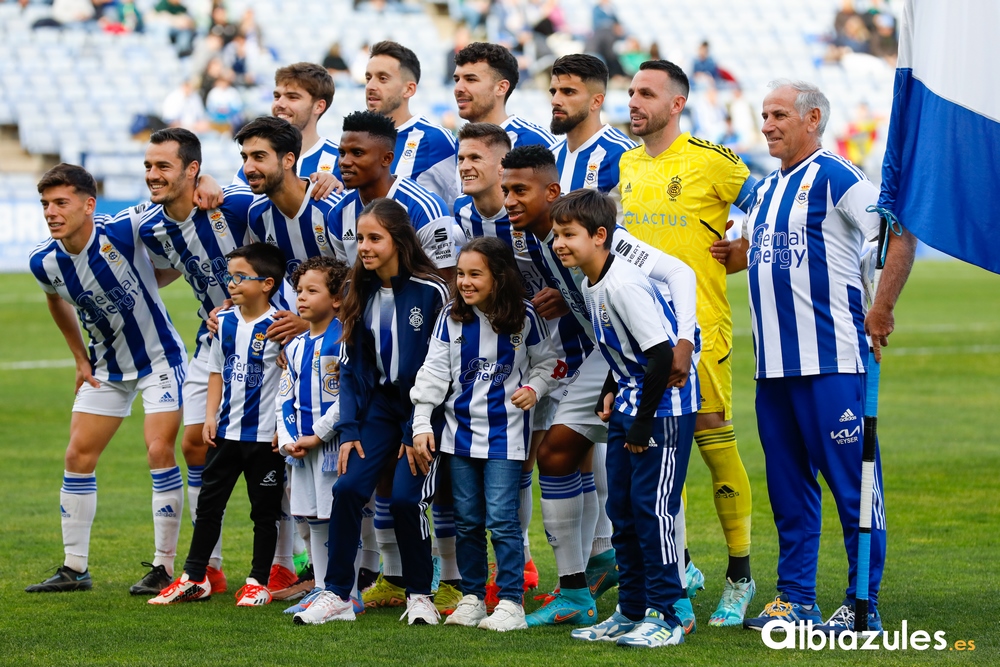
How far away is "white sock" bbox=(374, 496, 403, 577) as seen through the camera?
6145mm

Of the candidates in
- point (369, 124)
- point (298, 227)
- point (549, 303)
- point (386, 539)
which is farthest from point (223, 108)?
point (549, 303)

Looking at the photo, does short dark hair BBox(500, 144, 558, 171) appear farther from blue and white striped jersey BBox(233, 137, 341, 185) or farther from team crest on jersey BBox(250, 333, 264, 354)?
blue and white striped jersey BBox(233, 137, 341, 185)

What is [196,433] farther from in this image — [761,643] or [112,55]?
[112,55]

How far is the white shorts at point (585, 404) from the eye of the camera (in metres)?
5.88

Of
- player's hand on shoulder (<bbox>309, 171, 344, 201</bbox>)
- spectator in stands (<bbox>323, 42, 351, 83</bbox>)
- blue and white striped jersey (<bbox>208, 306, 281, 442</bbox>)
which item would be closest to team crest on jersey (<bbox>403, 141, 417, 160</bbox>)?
player's hand on shoulder (<bbox>309, 171, 344, 201</bbox>)

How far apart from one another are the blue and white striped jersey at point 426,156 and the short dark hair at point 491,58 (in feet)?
1.34

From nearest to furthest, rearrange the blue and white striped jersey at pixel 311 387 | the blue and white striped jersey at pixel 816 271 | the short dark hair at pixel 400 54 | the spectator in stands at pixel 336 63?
1. the blue and white striped jersey at pixel 816 271
2. the blue and white striped jersey at pixel 311 387
3. the short dark hair at pixel 400 54
4. the spectator in stands at pixel 336 63

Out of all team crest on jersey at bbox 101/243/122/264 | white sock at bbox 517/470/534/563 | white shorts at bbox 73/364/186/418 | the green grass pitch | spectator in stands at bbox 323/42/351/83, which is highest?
spectator in stands at bbox 323/42/351/83

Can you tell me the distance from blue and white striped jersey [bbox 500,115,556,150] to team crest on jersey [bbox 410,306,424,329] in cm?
133

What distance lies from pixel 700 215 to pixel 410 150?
6.30ft

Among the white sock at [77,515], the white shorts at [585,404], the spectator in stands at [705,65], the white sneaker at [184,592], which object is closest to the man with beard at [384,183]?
the white shorts at [585,404]

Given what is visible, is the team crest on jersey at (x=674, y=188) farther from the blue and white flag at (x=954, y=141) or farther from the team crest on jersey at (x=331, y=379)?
the team crest on jersey at (x=331, y=379)

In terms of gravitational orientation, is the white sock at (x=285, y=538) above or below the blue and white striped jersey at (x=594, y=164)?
below

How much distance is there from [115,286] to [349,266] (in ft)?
4.46
